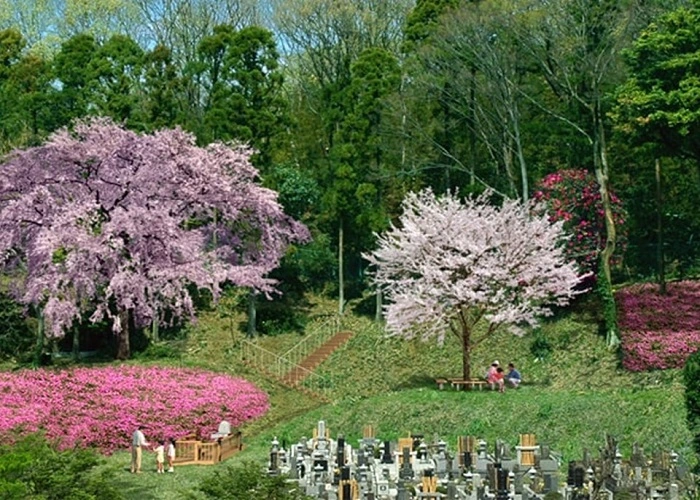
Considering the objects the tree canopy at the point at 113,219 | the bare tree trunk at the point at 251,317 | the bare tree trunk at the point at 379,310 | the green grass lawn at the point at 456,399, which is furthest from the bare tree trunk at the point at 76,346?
the bare tree trunk at the point at 379,310

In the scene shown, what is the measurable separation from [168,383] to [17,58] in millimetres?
28572

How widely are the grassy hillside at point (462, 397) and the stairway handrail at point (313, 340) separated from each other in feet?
2.53

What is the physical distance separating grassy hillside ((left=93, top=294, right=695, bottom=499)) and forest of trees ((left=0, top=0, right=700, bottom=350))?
11.6 ft

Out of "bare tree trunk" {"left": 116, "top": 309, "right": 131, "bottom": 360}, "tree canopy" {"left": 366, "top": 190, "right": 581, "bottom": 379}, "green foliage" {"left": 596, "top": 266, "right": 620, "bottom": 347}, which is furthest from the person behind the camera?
"bare tree trunk" {"left": 116, "top": 309, "right": 131, "bottom": 360}

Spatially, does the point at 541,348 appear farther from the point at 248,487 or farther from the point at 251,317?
the point at 248,487

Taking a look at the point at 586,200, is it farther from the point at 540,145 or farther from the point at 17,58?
the point at 17,58

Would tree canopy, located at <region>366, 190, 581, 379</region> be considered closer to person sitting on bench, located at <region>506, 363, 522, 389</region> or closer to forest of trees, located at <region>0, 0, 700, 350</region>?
person sitting on bench, located at <region>506, 363, 522, 389</region>

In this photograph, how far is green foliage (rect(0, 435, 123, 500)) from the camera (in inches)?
522

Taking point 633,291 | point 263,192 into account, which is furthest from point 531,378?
point 263,192

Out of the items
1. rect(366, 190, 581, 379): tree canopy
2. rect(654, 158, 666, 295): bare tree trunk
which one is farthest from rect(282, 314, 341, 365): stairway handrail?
rect(654, 158, 666, 295): bare tree trunk

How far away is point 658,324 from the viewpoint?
33.7 metres

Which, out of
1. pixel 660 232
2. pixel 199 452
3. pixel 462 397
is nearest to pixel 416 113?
pixel 660 232

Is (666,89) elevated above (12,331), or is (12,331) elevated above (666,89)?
(666,89)

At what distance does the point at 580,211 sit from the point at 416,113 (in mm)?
10298
